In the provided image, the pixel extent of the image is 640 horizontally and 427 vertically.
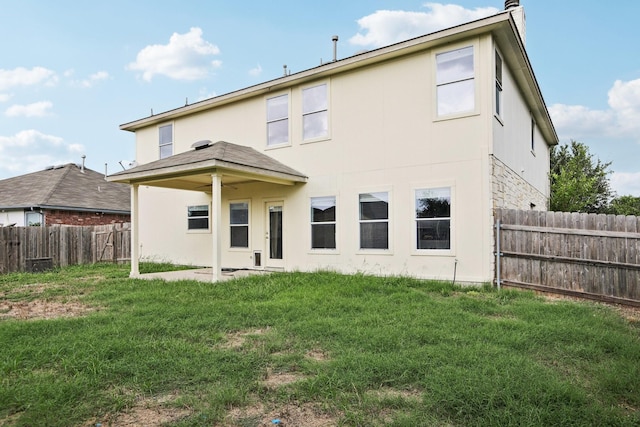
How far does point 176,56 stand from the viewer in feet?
65.4

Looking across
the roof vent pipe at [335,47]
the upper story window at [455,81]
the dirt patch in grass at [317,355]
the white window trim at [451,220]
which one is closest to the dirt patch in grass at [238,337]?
the dirt patch in grass at [317,355]

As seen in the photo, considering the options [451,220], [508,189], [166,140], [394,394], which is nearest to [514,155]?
[508,189]

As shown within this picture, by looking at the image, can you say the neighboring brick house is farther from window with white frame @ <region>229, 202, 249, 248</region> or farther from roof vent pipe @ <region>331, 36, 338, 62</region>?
roof vent pipe @ <region>331, 36, 338, 62</region>

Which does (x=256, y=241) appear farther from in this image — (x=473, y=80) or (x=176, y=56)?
(x=176, y=56)

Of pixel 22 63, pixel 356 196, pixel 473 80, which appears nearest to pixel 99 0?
pixel 22 63

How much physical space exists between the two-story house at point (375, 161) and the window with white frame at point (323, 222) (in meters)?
0.03

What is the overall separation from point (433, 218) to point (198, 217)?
812cm

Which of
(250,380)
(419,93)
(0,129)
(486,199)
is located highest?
(0,129)

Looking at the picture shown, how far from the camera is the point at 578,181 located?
17000 mm

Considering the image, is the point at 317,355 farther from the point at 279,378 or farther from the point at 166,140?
the point at 166,140

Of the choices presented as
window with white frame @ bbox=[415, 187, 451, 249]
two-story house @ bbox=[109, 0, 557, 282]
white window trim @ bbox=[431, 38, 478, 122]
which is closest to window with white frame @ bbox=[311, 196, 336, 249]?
two-story house @ bbox=[109, 0, 557, 282]

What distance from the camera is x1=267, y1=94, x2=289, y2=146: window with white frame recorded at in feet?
37.3

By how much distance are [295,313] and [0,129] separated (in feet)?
69.8

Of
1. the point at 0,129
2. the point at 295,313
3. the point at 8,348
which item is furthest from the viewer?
the point at 0,129
